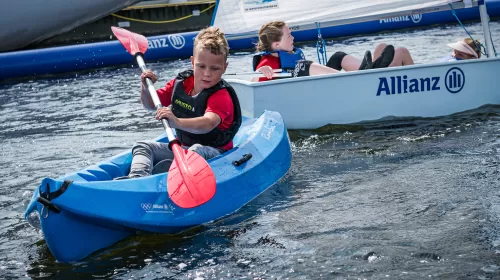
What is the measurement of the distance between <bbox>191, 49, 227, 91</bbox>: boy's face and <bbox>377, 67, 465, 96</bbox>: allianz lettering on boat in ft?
7.49

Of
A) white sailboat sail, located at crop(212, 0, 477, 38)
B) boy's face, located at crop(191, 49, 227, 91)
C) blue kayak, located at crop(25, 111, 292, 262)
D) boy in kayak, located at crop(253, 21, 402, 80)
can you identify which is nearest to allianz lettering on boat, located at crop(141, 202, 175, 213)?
blue kayak, located at crop(25, 111, 292, 262)

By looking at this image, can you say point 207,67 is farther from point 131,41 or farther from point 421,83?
point 421,83

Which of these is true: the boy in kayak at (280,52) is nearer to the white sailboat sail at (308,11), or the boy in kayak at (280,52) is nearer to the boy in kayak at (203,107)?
the white sailboat sail at (308,11)

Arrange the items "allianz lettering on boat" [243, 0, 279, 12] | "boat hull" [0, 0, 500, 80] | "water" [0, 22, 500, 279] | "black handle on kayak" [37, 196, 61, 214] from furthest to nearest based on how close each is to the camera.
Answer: "boat hull" [0, 0, 500, 80], "allianz lettering on boat" [243, 0, 279, 12], "water" [0, 22, 500, 279], "black handle on kayak" [37, 196, 61, 214]

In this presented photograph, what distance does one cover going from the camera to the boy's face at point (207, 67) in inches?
162

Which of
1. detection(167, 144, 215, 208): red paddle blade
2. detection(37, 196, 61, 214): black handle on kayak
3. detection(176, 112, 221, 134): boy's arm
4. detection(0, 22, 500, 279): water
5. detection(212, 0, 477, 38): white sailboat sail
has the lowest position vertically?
detection(0, 22, 500, 279): water

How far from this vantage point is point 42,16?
45.6 feet

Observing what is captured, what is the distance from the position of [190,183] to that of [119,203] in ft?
1.13

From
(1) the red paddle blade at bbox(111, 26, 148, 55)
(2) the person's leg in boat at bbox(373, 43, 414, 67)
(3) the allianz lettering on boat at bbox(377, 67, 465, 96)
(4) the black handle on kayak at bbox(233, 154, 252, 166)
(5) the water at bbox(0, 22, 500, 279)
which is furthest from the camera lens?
(2) the person's leg in boat at bbox(373, 43, 414, 67)

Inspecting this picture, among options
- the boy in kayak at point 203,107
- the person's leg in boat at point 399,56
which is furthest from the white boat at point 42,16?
the boy in kayak at point 203,107

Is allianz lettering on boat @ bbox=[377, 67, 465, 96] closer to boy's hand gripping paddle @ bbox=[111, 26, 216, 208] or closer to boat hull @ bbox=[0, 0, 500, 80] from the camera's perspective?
boy's hand gripping paddle @ bbox=[111, 26, 216, 208]

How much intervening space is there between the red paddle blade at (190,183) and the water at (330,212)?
0.26m

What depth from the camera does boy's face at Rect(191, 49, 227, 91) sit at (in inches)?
162

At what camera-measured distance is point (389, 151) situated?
214 inches
